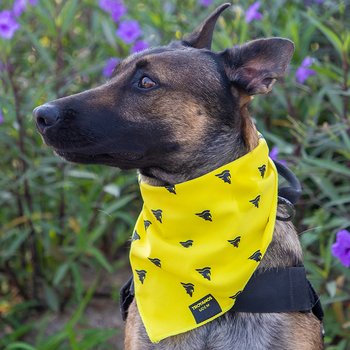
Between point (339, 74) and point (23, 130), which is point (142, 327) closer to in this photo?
point (23, 130)

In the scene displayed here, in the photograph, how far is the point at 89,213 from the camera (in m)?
5.49

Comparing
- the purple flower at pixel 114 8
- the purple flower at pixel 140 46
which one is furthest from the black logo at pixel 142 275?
the purple flower at pixel 114 8

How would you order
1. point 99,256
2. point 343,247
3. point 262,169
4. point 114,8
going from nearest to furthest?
1. point 262,169
2. point 343,247
3. point 99,256
4. point 114,8

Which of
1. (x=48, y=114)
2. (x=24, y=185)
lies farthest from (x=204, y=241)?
(x=24, y=185)

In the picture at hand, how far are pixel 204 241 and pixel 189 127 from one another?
1.68 feet

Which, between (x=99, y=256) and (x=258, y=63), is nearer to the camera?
(x=258, y=63)

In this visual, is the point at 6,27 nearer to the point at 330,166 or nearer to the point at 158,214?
the point at 158,214

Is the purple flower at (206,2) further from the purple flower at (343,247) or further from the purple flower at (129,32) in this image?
the purple flower at (343,247)

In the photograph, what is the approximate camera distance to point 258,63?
11.6ft

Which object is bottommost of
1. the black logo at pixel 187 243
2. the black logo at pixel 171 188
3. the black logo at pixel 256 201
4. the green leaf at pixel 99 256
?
the green leaf at pixel 99 256

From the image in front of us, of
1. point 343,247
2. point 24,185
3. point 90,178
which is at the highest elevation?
point 343,247

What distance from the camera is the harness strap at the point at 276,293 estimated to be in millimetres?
3500

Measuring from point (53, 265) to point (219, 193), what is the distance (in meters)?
2.41

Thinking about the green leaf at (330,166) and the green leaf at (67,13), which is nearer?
the green leaf at (330,166)
